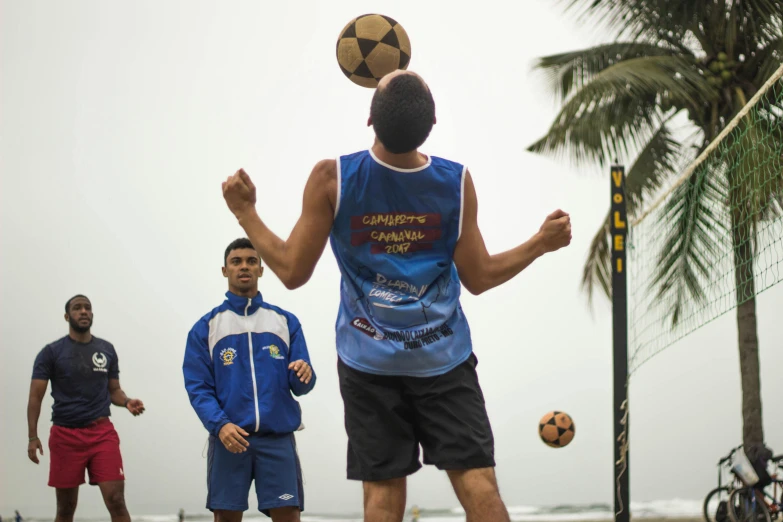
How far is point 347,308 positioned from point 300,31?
7.60 meters

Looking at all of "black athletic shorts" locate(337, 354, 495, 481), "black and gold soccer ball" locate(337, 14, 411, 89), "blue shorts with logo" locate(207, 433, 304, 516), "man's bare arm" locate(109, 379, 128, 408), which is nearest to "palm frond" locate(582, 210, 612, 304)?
"man's bare arm" locate(109, 379, 128, 408)

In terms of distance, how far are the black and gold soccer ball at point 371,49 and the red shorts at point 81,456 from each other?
12.7 ft

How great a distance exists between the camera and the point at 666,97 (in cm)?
1039

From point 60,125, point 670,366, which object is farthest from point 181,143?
point 670,366

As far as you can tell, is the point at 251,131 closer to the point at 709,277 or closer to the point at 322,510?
the point at 322,510

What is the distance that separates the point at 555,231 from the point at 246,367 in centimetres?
210

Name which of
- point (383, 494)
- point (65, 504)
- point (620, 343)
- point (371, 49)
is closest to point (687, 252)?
point (620, 343)

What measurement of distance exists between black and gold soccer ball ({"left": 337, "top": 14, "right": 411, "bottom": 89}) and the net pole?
2.76 meters

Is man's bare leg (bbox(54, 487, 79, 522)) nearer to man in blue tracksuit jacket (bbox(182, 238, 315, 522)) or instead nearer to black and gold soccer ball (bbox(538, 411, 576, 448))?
man in blue tracksuit jacket (bbox(182, 238, 315, 522))

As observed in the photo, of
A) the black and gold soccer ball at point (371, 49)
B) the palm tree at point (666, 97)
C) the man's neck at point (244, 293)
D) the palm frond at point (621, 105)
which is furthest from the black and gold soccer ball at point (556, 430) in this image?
the black and gold soccer ball at point (371, 49)

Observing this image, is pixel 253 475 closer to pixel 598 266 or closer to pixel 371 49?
pixel 371 49

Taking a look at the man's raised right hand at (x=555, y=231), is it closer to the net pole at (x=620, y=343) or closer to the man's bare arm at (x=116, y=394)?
the net pole at (x=620, y=343)

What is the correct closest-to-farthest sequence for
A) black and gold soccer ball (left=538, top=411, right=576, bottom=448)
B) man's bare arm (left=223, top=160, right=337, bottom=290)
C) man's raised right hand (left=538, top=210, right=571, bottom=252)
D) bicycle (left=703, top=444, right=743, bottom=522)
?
1. man's bare arm (left=223, top=160, right=337, bottom=290)
2. man's raised right hand (left=538, top=210, right=571, bottom=252)
3. black and gold soccer ball (left=538, top=411, right=576, bottom=448)
4. bicycle (left=703, top=444, right=743, bottom=522)

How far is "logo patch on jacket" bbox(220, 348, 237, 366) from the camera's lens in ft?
14.8
